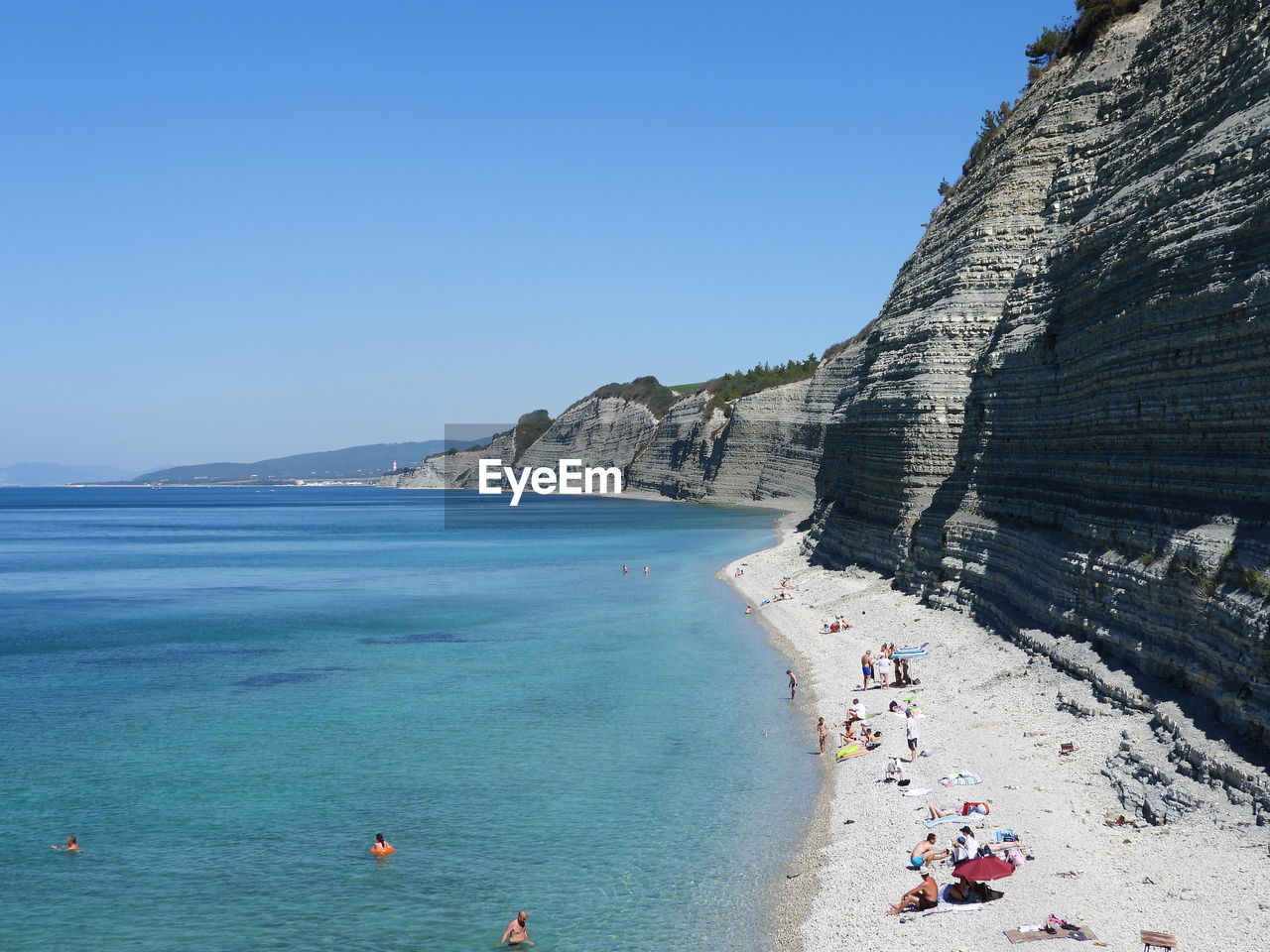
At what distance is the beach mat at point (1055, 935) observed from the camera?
1434 centimetres

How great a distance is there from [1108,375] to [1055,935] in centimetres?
1573

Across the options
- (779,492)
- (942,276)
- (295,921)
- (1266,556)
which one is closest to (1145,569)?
(1266,556)

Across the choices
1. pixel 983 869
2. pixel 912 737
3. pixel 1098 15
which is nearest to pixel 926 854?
pixel 983 869

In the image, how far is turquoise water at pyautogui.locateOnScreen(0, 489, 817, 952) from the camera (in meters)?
17.6

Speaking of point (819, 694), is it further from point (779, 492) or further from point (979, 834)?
point (779, 492)

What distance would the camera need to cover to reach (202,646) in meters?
43.6

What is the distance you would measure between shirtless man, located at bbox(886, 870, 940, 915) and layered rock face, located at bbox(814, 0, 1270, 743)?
5745 millimetres

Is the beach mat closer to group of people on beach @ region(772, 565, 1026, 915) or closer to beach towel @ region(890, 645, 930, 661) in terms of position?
group of people on beach @ region(772, 565, 1026, 915)

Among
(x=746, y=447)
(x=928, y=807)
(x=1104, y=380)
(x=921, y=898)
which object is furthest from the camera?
(x=746, y=447)

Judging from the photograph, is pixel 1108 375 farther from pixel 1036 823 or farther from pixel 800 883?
pixel 800 883

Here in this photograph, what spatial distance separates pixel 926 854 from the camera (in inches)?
695

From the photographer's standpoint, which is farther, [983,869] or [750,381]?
[750,381]

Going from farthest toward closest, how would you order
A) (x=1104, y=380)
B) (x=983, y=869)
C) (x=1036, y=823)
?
1. (x=1104, y=380)
2. (x=1036, y=823)
3. (x=983, y=869)

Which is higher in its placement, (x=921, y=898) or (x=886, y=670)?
(x=886, y=670)
